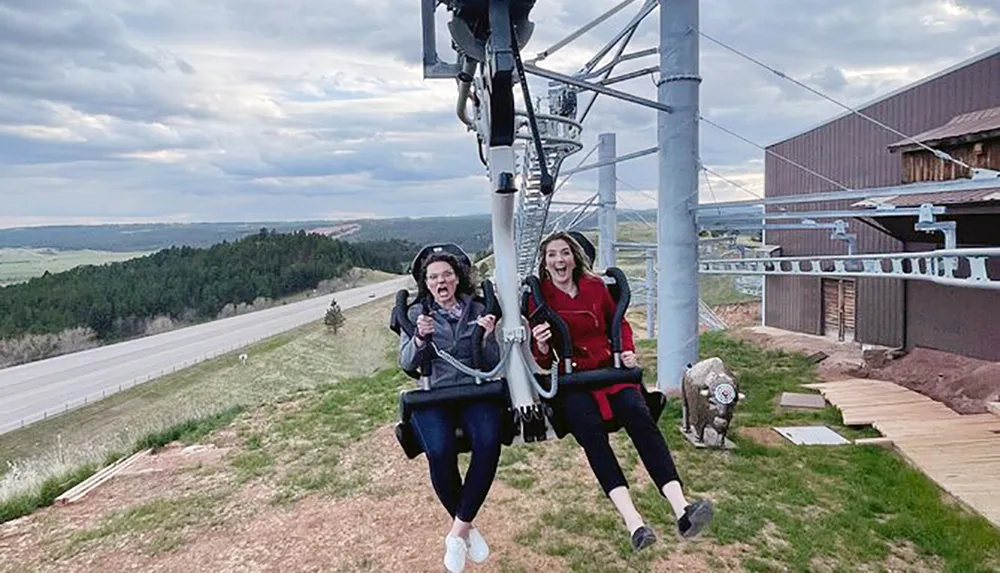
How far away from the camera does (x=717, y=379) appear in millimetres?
6996

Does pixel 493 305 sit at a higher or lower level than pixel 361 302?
higher

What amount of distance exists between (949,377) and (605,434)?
8966mm

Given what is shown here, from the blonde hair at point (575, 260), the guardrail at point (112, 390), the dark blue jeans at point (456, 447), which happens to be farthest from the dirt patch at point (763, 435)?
the guardrail at point (112, 390)

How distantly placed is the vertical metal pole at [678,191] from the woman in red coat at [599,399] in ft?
18.4

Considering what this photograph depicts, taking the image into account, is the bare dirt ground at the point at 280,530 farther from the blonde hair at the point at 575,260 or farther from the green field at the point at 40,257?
the green field at the point at 40,257

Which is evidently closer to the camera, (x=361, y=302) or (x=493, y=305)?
(x=493, y=305)

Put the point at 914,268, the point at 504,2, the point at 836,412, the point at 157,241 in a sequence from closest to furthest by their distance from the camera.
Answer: the point at 504,2 < the point at 914,268 < the point at 836,412 < the point at 157,241

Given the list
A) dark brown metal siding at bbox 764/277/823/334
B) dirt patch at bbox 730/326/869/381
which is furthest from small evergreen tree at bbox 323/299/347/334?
dark brown metal siding at bbox 764/277/823/334

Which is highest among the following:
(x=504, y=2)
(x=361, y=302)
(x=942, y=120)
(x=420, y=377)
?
(x=942, y=120)

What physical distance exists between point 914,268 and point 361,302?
37.7 m

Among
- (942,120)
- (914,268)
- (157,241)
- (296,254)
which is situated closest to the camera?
(914,268)

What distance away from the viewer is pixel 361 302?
138ft

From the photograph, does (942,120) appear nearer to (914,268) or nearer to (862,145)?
(862,145)

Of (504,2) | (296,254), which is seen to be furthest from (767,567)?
(296,254)
